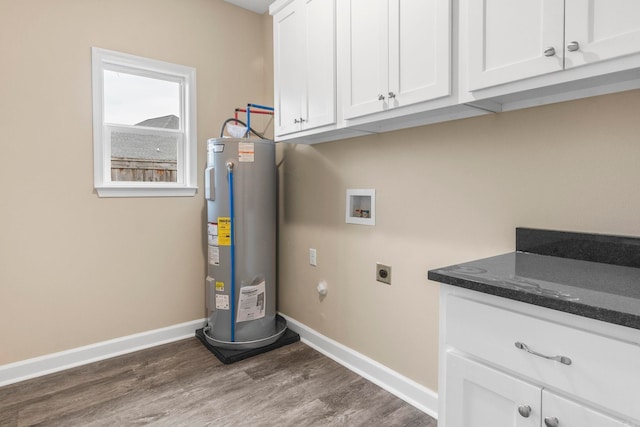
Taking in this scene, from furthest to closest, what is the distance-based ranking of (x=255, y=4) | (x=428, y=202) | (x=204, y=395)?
1. (x=255, y=4)
2. (x=204, y=395)
3. (x=428, y=202)

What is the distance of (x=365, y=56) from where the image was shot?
1.83 meters

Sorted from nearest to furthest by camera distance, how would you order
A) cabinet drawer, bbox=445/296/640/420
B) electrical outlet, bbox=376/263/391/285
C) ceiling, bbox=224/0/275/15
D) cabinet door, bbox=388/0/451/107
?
1. cabinet drawer, bbox=445/296/640/420
2. cabinet door, bbox=388/0/451/107
3. electrical outlet, bbox=376/263/391/285
4. ceiling, bbox=224/0/275/15

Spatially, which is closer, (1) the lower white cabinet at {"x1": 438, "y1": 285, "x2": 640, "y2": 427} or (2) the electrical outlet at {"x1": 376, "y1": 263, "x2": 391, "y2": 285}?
(1) the lower white cabinet at {"x1": 438, "y1": 285, "x2": 640, "y2": 427}

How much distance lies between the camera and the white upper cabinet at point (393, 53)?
58.5 inches

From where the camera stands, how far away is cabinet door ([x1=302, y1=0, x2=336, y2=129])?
203 cm

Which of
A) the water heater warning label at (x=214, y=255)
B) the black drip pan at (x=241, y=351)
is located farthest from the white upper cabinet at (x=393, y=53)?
the black drip pan at (x=241, y=351)

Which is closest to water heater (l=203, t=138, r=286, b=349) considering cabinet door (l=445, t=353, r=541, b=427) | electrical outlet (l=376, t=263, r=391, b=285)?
electrical outlet (l=376, t=263, r=391, b=285)

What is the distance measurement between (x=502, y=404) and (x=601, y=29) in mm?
1114

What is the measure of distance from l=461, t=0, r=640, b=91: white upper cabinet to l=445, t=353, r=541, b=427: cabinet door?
95 cm

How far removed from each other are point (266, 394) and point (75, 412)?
100 centimetres

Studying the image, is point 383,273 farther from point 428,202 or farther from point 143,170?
point 143,170

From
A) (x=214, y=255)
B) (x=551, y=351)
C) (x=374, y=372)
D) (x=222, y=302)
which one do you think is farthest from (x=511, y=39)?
(x=222, y=302)

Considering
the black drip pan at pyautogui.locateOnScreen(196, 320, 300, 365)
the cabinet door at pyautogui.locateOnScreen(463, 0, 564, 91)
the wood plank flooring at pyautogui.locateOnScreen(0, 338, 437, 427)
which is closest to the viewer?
the cabinet door at pyautogui.locateOnScreen(463, 0, 564, 91)

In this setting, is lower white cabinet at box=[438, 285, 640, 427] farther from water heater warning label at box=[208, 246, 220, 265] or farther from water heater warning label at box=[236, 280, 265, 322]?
water heater warning label at box=[208, 246, 220, 265]
